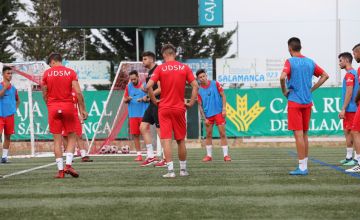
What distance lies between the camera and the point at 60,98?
35.9 feet

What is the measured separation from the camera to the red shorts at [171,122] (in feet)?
35.0

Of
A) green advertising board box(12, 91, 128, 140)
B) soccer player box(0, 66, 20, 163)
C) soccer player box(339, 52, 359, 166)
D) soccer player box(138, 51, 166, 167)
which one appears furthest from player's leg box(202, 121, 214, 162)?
green advertising board box(12, 91, 128, 140)

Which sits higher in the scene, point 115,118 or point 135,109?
point 135,109

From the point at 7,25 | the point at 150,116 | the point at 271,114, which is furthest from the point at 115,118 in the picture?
the point at 7,25

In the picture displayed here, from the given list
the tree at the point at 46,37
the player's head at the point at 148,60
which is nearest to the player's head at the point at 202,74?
the player's head at the point at 148,60

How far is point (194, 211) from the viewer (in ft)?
22.9

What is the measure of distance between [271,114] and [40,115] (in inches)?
340

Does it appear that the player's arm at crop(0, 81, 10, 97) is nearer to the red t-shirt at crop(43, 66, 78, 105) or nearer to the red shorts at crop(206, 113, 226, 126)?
the red shorts at crop(206, 113, 226, 126)

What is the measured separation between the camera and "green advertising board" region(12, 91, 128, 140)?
90.2ft

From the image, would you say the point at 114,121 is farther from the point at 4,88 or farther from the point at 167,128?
the point at 167,128

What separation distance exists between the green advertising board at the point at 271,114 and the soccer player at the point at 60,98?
1699cm

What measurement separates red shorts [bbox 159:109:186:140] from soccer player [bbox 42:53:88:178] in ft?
4.05

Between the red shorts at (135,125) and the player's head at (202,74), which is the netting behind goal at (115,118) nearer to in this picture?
the red shorts at (135,125)

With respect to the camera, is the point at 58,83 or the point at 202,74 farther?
the point at 202,74
